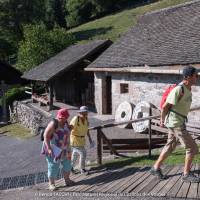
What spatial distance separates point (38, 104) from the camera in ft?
90.4

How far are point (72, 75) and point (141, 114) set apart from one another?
1018 cm

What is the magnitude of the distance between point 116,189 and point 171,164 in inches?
56.5

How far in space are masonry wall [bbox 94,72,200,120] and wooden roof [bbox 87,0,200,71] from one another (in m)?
0.51

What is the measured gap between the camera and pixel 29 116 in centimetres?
2348

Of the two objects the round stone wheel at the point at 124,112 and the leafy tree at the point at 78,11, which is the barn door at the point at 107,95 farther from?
the leafy tree at the point at 78,11

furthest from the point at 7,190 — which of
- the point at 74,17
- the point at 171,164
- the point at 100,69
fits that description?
the point at 74,17

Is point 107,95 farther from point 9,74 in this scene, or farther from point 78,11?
point 78,11

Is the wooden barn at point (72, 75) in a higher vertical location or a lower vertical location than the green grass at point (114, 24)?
lower

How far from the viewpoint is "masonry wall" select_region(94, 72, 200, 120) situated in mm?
15195

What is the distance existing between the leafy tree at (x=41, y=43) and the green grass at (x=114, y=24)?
53.9 ft

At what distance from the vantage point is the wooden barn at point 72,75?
78.6ft

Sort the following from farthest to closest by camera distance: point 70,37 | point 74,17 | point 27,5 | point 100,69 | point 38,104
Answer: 1. point 74,17
2. point 27,5
3. point 70,37
4. point 38,104
5. point 100,69

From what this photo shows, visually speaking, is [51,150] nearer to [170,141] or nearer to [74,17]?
[170,141]

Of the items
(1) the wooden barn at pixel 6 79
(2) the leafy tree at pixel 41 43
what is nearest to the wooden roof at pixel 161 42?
(1) the wooden barn at pixel 6 79
